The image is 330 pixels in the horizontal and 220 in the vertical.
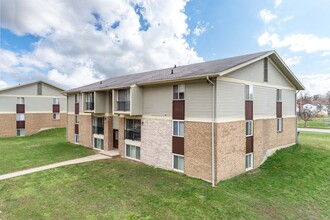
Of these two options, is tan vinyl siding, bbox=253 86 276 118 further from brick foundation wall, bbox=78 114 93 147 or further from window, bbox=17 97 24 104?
window, bbox=17 97 24 104

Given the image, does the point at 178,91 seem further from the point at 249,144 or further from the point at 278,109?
the point at 278,109

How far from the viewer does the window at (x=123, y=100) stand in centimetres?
1769

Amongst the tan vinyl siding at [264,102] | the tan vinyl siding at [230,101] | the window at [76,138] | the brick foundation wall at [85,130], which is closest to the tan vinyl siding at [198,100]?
the tan vinyl siding at [230,101]

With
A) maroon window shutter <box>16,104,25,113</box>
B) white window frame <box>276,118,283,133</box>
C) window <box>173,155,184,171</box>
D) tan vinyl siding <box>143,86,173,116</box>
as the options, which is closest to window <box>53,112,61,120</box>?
maroon window shutter <box>16,104,25,113</box>

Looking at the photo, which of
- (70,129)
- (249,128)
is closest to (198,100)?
(249,128)

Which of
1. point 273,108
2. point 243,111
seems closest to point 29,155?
point 243,111

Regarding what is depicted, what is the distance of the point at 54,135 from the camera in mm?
35156

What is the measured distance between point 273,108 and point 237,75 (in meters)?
6.58

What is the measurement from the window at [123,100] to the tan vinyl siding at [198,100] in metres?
5.66

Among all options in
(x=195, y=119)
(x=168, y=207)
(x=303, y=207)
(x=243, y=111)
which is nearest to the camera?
(x=168, y=207)

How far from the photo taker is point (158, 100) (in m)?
16.5

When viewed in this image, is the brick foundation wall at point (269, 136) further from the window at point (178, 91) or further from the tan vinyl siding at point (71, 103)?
the tan vinyl siding at point (71, 103)

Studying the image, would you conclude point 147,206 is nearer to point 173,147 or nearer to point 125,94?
point 173,147

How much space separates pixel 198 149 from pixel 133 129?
23.4ft
